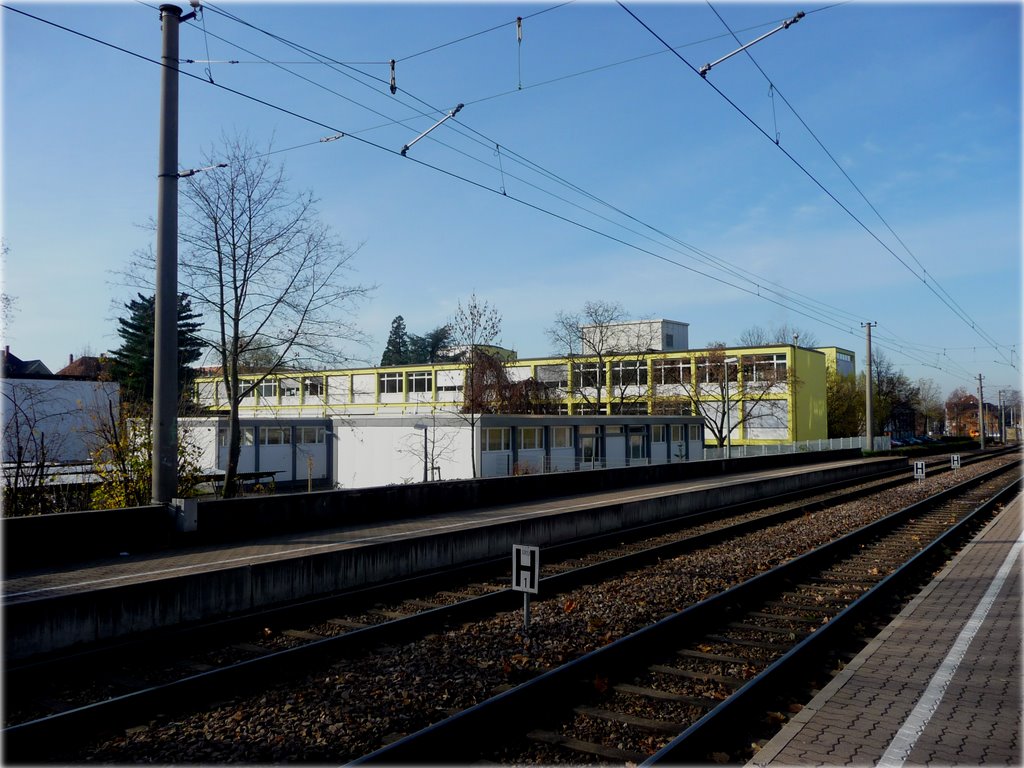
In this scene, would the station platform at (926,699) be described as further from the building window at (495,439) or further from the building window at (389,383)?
the building window at (389,383)

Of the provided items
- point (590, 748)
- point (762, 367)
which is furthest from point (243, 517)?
point (762, 367)

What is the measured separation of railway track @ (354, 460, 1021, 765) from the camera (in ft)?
18.4

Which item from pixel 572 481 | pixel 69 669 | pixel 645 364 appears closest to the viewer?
pixel 69 669

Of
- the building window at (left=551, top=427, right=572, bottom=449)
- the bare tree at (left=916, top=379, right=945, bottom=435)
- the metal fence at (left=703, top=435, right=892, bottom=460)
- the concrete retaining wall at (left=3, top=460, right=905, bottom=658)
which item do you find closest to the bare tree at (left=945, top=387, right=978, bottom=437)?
the bare tree at (left=916, top=379, right=945, bottom=435)

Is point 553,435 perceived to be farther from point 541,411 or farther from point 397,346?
point 397,346

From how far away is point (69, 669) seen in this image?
7.26m

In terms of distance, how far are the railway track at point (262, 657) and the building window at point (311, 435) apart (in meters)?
29.4

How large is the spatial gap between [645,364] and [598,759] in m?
65.3

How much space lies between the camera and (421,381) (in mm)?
72625

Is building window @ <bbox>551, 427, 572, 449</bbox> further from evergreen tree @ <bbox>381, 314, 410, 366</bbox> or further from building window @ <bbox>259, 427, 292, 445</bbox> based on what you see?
evergreen tree @ <bbox>381, 314, 410, 366</bbox>

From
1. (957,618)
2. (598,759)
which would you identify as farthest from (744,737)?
(957,618)

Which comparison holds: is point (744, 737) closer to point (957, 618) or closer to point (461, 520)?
point (957, 618)

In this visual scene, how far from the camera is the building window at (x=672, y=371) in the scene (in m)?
63.3

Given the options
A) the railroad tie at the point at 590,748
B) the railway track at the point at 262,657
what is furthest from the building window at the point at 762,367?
the railroad tie at the point at 590,748
